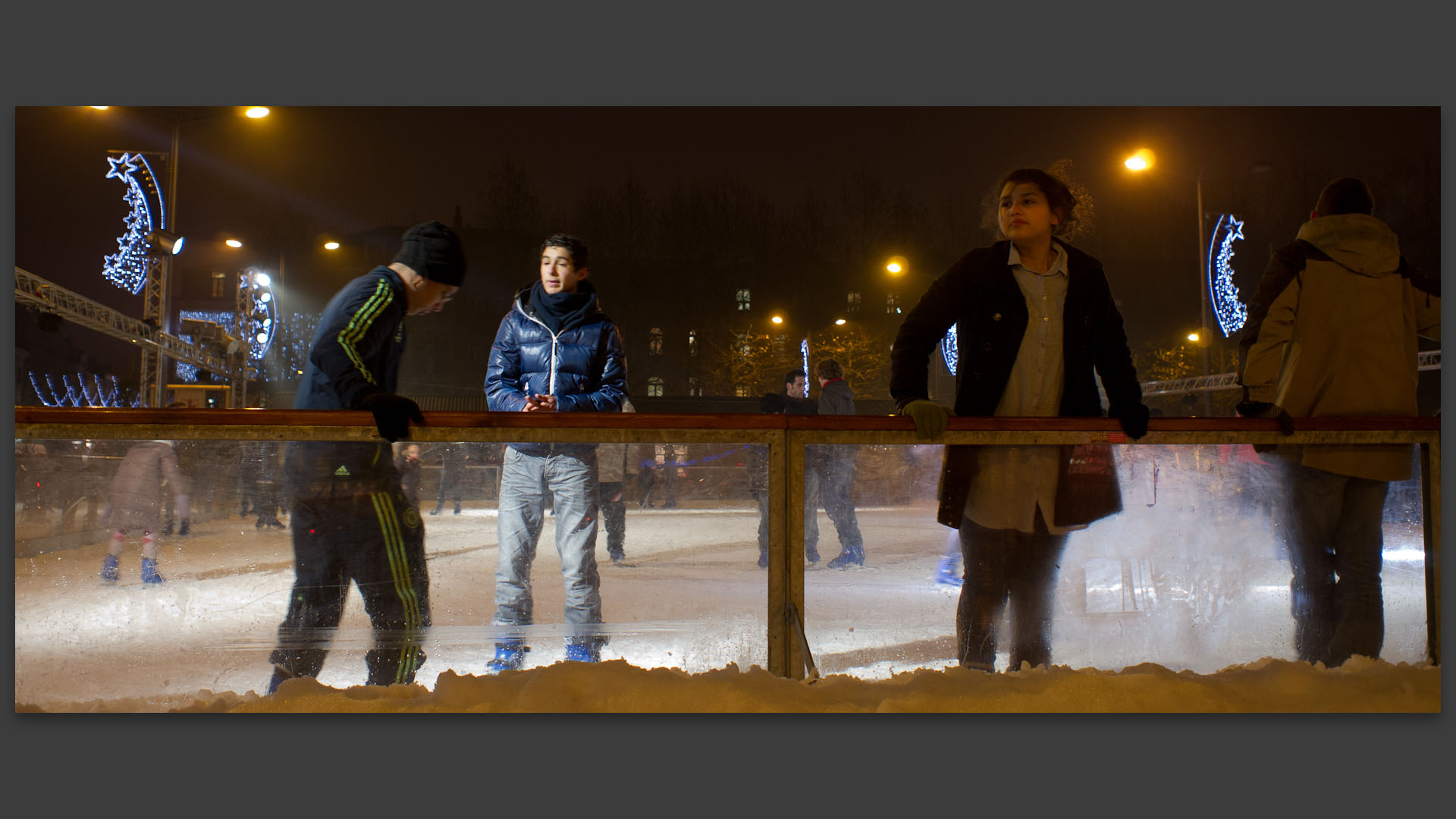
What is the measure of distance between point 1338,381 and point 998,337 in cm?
102

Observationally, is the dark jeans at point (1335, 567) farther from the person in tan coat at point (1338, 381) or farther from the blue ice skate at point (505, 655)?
the blue ice skate at point (505, 655)

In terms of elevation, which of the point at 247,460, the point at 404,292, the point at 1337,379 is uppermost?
the point at 404,292

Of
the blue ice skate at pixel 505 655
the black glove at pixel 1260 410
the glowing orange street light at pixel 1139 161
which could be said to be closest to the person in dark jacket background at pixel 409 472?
the blue ice skate at pixel 505 655

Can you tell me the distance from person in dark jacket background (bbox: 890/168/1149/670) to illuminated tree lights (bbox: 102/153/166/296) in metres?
11.8

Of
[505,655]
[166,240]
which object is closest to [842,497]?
[505,655]

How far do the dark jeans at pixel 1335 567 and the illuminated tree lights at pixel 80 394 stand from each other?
14.0 meters

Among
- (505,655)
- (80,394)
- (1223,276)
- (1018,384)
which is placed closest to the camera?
(505,655)

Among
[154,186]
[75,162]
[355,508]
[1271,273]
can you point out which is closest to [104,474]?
[355,508]

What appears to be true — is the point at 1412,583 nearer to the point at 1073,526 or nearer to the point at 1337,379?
the point at 1337,379

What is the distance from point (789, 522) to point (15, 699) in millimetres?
1985

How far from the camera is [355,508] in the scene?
88.1 inches

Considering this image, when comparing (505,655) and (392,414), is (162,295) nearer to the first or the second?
(392,414)

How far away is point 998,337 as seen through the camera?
8.11 feet

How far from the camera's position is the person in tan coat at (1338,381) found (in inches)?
96.3
